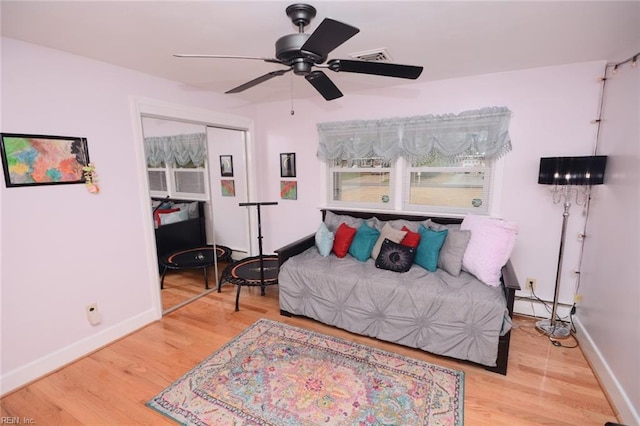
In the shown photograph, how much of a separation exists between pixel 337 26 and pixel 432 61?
1.66 metres

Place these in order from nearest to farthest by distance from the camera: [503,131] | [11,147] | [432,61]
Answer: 1. [11,147]
2. [432,61]
3. [503,131]

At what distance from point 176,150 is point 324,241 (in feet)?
6.14

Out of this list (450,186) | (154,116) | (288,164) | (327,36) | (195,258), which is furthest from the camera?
(288,164)

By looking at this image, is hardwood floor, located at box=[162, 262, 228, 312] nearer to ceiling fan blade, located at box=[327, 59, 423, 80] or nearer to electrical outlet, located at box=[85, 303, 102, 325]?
electrical outlet, located at box=[85, 303, 102, 325]

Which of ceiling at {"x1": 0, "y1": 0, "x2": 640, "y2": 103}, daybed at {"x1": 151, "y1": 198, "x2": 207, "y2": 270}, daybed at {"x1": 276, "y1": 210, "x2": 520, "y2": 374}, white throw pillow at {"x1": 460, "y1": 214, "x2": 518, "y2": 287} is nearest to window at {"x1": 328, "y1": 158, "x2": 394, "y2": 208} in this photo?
daybed at {"x1": 276, "y1": 210, "x2": 520, "y2": 374}

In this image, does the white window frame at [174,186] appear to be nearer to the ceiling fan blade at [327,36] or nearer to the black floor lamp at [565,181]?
the ceiling fan blade at [327,36]

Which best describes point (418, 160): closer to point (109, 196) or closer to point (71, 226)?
point (109, 196)

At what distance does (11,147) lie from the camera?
1970 mm

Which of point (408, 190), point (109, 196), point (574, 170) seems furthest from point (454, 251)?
point (109, 196)

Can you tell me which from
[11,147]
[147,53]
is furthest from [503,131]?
[11,147]

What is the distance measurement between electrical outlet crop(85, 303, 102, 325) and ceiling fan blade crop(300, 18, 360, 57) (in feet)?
8.62

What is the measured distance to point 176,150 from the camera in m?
3.17

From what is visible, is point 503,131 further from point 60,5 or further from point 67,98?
point 67,98

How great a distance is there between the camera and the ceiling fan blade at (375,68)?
1.54 metres
